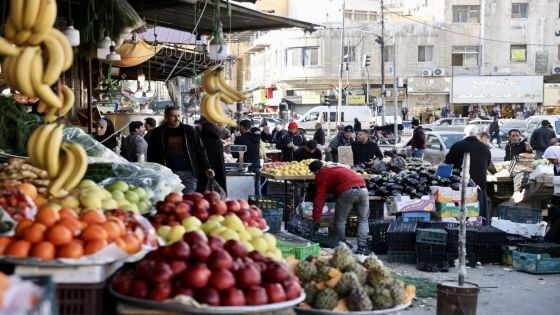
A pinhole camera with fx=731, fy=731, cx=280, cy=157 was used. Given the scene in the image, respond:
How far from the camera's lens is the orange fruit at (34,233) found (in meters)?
3.83

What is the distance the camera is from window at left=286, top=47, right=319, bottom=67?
176 ft

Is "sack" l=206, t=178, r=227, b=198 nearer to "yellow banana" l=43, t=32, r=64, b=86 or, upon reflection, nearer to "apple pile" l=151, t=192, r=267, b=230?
"apple pile" l=151, t=192, r=267, b=230

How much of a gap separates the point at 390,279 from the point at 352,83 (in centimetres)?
4939

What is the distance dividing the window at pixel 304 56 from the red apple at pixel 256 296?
5036cm

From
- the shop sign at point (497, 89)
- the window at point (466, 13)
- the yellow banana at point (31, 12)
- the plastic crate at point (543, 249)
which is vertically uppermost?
the window at point (466, 13)

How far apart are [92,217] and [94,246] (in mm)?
384

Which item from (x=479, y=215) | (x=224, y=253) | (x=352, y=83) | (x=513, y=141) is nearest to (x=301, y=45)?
(x=352, y=83)

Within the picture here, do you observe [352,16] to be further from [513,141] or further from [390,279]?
[390,279]

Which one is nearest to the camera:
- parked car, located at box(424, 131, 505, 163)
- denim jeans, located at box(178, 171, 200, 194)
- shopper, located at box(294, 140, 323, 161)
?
denim jeans, located at box(178, 171, 200, 194)

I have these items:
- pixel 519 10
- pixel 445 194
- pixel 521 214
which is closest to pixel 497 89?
pixel 519 10

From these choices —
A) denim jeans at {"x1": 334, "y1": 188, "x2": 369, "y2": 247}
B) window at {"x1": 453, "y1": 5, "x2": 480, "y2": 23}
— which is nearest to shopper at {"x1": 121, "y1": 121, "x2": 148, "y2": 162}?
denim jeans at {"x1": 334, "y1": 188, "x2": 369, "y2": 247}

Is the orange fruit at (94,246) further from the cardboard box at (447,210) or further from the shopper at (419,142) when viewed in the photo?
the shopper at (419,142)

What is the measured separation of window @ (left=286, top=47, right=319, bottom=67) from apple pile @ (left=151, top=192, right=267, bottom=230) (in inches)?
1913

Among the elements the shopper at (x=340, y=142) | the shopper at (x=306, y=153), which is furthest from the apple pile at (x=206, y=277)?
the shopper at (x=340, y=142)
